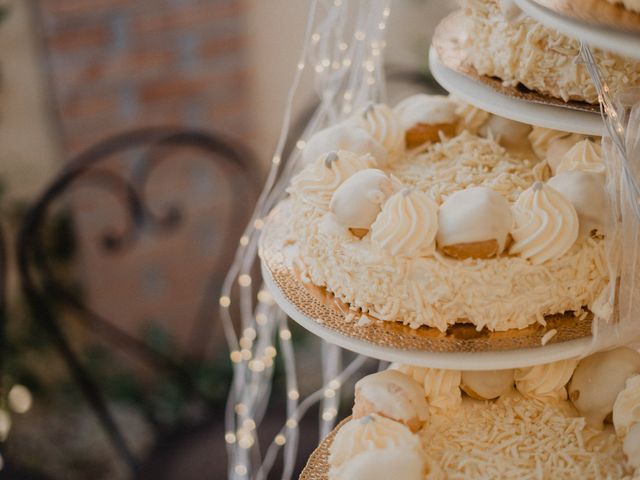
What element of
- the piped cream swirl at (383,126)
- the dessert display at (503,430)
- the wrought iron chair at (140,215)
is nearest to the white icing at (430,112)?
the piped cream swirl at (383,126)

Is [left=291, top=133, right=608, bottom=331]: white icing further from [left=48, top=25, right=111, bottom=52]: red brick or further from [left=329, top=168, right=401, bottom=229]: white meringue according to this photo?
[left=48, top=25, right=111, bottom=52]: red brick

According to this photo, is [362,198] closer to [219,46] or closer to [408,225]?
[408,225]

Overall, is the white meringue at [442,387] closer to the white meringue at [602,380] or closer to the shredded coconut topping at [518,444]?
the shredded coconut topping at [518,444]

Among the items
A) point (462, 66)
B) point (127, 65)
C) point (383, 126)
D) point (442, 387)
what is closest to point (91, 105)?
point (127, 65)

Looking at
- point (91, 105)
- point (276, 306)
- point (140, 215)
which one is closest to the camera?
point (276, 306)

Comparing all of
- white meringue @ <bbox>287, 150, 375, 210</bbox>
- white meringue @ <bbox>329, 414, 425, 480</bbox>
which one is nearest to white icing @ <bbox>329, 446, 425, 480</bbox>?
white meringue @ <bbox>329, 414, 425, 480</bbox>

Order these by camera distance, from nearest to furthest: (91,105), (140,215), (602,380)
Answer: (602,380) < (140,215) < (91,105)

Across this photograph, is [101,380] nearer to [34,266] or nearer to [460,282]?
[34,266]
